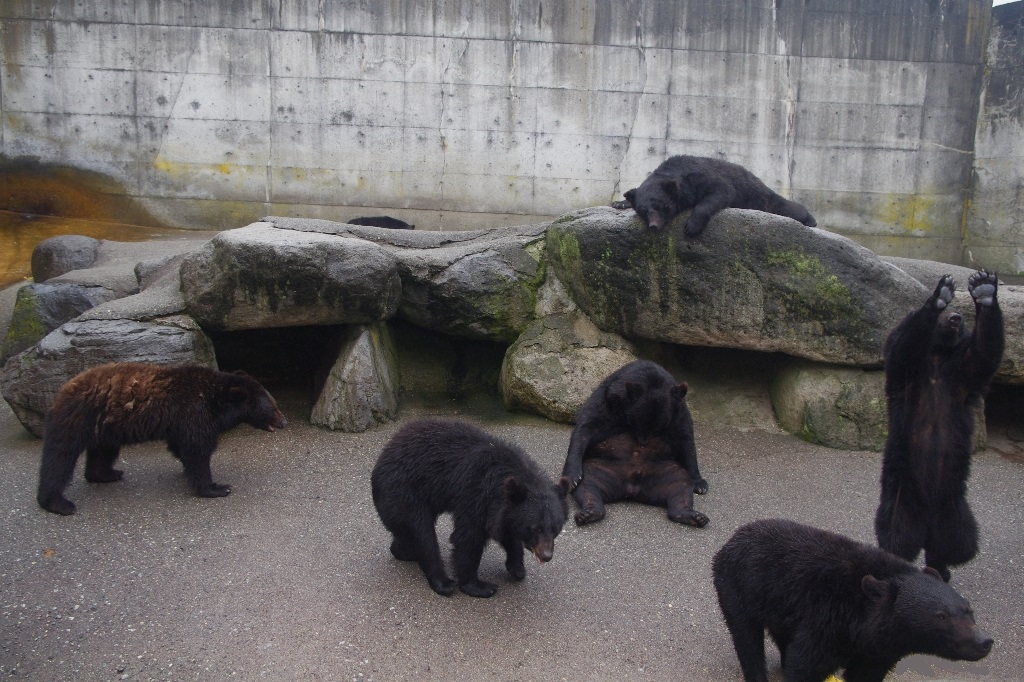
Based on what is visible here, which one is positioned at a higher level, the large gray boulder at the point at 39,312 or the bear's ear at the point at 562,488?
the large gray boulder at the point at 39,312

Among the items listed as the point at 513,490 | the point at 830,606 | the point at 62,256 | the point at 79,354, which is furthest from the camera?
the point at 62,256

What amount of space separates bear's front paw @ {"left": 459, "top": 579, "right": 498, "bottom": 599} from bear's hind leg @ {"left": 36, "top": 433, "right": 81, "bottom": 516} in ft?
9.29

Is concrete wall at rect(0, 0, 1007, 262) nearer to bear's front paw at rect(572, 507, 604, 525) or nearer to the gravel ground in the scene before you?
the gravel ground

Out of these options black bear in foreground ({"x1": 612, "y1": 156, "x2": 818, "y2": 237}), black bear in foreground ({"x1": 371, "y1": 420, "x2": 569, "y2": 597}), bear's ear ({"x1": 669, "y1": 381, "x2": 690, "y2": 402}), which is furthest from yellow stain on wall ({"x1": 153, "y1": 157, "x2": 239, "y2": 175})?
black bear in foreground ({"x1": 371, "y1": 420, "x2": 569, "y2": 597})

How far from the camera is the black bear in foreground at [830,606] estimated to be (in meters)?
3.68

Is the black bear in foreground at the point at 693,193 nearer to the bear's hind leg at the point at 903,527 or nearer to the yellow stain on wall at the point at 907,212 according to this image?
the bear's hind leg at the point at 903,527

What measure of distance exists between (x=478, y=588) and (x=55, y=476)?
9.99 feet

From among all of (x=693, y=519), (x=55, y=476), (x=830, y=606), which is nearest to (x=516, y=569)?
(x=693, y=519)

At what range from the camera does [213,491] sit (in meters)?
6.25

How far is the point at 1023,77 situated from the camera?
13430 millimetres

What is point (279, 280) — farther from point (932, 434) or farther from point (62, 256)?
point (932, 434)

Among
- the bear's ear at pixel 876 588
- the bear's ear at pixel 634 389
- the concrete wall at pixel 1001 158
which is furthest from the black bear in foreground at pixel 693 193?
the concrete wall at pixel 1001 158

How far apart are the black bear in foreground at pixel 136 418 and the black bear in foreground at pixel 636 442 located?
2.59m

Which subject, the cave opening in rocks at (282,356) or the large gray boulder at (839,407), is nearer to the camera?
the large gray boulder at (839,407)
